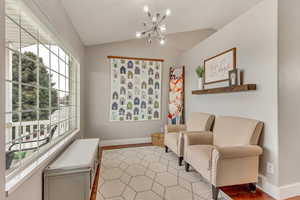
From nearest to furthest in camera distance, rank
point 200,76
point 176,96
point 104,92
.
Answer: point 200,76
point 104,92
point 176,96

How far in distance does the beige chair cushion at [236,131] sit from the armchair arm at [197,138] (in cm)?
12

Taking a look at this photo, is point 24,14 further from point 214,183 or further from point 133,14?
point 214,183

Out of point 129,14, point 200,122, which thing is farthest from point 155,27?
point 200,122

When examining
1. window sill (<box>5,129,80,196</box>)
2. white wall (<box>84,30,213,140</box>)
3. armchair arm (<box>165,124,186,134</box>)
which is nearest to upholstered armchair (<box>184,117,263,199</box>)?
armchair arm (<box>165,124,186,134</box>)

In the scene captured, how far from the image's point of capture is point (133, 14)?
2424 mm

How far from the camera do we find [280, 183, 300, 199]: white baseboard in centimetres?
169

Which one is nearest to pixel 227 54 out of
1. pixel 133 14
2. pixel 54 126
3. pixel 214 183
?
pixel 133 14

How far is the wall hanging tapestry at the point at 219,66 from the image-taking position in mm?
2363

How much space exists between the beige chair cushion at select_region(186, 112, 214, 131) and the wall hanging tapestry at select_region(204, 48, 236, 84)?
698mm

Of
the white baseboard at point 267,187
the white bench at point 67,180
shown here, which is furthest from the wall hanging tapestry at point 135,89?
the white baseboard at point 267,187

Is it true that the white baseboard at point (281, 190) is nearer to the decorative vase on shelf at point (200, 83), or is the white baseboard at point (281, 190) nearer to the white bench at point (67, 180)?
the decorative vase on shelf at point (200, 83)

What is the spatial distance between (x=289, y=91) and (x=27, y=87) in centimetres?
284

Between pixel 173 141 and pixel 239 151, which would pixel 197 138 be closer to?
pixel 173 141

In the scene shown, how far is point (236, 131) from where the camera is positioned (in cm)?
202
